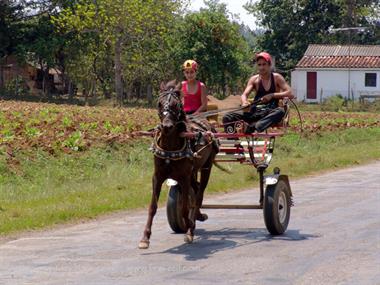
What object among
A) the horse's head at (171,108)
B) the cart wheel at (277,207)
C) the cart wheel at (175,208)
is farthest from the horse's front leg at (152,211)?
the cart wheel at (277,207)

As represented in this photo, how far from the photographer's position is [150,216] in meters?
11.3

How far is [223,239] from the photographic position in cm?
1212

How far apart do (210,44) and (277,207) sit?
48850 mm

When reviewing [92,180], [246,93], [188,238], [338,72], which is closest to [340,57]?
[338,72]

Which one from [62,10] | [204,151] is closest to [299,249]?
[204,151]

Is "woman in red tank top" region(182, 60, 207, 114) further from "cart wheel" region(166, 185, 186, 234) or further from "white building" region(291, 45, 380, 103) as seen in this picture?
"white building" region(291, 45, 380, 103)

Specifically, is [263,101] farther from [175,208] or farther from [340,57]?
[340,57]

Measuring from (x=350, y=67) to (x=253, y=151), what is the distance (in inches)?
2266

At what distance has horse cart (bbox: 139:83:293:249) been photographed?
11.1m

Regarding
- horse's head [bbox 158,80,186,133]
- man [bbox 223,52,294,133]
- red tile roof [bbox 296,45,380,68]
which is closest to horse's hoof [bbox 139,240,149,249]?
horse's head [bbox 158,80,186,133]

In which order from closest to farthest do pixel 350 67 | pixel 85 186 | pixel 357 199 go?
pixel 357 199 < pixel 85 186 < pixel 350 67

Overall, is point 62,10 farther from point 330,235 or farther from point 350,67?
point 330,235

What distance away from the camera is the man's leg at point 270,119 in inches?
484

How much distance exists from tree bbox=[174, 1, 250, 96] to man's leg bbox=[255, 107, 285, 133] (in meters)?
47.4
